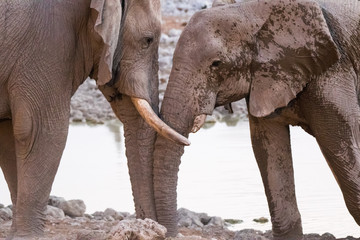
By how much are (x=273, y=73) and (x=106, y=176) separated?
525 centimetres

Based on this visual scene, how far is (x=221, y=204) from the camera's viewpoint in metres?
11.3

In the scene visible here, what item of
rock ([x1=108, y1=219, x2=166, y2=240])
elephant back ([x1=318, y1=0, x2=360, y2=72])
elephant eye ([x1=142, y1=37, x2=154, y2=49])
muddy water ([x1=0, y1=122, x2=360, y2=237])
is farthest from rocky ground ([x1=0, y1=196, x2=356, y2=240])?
elephant back ([x1=318, y1=0, x2=360, y2=72])

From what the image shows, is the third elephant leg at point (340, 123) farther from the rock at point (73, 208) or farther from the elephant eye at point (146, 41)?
the rock at point (73, 208)

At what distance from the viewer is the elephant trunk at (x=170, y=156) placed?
8062 millimetres

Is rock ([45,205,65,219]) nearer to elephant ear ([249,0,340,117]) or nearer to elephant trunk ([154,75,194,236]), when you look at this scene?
elephant trunk ([154,75,194,236])

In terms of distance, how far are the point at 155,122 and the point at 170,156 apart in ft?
0.85

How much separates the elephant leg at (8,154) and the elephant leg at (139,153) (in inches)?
26.8

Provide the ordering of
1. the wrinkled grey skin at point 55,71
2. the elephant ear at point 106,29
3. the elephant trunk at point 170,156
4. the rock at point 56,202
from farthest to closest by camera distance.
A: the rock at point 56,202, the elephant trunk at point 170,156, the elephant ear at point 106,29, the wrinkled grey skin at point 55,71

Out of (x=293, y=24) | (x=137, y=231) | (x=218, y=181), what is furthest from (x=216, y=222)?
Result: (x=218, y=181)

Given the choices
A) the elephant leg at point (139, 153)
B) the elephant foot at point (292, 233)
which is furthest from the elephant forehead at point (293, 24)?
the elephant foot at point (292, 233)

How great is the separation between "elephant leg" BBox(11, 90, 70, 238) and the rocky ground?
0.56 ft

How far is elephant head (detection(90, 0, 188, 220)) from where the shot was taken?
8.26 meters

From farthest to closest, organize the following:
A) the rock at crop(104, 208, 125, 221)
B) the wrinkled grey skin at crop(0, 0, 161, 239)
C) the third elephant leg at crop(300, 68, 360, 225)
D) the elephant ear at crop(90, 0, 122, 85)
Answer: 1. the rock at crop(104, 208, 125, 221)
2. the third elephant leg at crop(300, 68, 360, 225)
3. the elephant ear at crop(90, 0, 122, 85)
4. the wrinkled grey skin at crop(0, 0, 161, 239)

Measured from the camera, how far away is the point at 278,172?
8.70m
